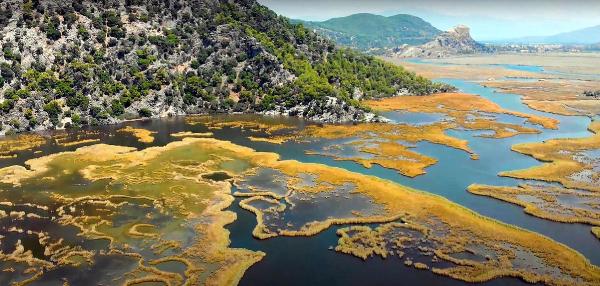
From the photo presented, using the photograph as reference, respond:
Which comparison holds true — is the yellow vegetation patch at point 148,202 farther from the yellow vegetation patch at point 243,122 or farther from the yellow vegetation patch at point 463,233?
the yellow vegetation patch at point 243,122

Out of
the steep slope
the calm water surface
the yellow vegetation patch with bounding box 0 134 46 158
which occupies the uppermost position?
the steep slope

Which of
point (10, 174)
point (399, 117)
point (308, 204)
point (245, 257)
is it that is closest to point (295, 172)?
point (308, 204)

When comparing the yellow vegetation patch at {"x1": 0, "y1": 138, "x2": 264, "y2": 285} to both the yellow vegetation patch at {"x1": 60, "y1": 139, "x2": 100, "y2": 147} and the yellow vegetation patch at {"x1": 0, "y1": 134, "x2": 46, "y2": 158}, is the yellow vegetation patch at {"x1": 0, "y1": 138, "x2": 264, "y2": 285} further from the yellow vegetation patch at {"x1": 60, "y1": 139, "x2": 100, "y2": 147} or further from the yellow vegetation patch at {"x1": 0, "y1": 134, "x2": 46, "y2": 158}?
the yellow vegetation patch at {"x1": 0, "y1": 134, "x2": 46, "y2": 158}

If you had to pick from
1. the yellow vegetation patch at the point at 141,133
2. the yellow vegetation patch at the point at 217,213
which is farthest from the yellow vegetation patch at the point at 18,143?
the yellow vegetation patch at the point at 141,133

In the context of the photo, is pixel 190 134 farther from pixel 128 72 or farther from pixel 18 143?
pixel 128 72

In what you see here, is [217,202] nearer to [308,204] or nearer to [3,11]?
[308,204]

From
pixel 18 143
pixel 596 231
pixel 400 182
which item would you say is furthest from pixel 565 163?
pixel 18 143

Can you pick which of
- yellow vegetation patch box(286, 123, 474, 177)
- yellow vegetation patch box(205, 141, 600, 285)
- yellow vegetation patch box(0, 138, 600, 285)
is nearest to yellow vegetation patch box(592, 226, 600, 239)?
yellow vegetation patch box(205, 141, 600, 285)
